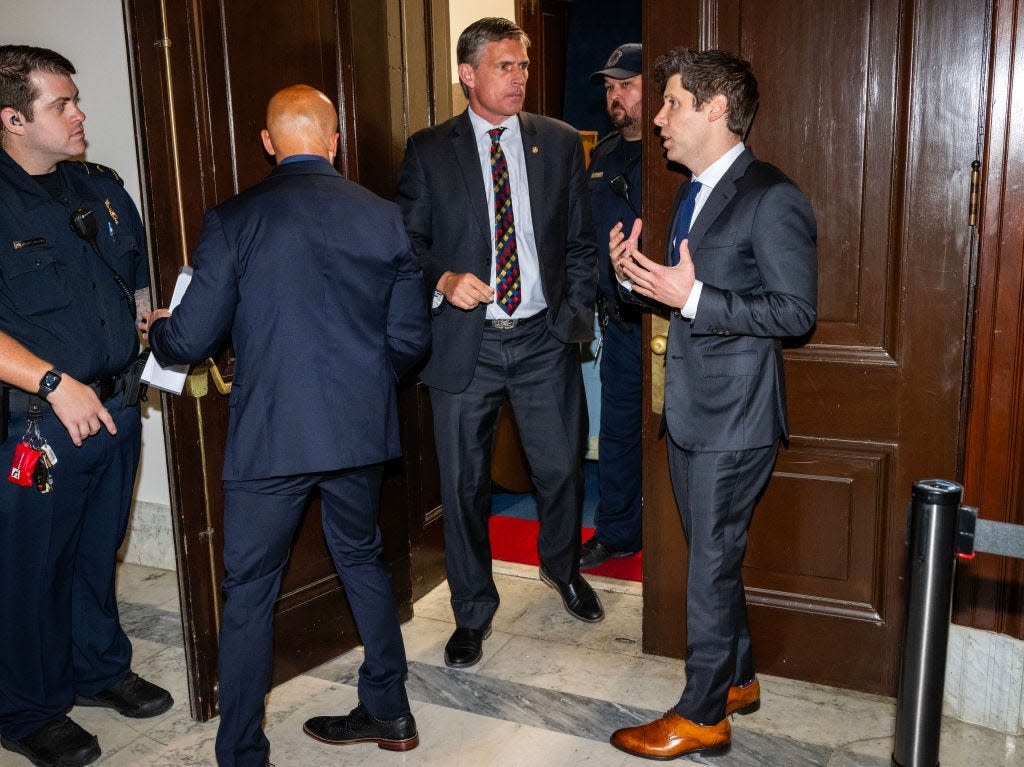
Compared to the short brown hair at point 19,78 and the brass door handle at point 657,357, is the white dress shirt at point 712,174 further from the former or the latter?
the short brown hair at point 19,78

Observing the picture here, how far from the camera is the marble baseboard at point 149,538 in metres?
3.96

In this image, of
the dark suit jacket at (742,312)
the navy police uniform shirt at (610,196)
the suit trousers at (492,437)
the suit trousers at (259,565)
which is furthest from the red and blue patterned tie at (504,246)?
the suit trousers at (259,565)

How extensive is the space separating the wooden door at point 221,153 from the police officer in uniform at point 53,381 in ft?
0.76

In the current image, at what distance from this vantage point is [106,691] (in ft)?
9.36

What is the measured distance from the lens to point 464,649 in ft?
9.98

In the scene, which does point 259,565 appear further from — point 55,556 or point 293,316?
point 55,556

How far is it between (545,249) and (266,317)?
1.19m

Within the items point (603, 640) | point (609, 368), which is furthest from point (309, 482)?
point (609, 368)

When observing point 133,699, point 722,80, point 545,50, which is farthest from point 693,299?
point 545,50

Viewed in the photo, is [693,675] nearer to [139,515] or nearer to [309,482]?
[309,482]

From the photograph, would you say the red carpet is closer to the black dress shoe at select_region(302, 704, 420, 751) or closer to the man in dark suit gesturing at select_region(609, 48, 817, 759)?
the black dress shoe at select_region(302, 704, 420, 751)

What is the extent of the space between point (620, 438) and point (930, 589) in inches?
93.7

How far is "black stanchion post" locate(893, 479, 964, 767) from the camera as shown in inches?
56.7

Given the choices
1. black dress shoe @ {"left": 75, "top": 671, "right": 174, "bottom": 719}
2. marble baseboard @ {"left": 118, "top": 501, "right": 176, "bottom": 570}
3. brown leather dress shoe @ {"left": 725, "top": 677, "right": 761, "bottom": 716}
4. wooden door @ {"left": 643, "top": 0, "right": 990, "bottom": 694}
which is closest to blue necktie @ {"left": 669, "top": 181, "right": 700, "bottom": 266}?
wooden door @ {"left": 643, "top": 0, "right": 990, "bottom": 694}
